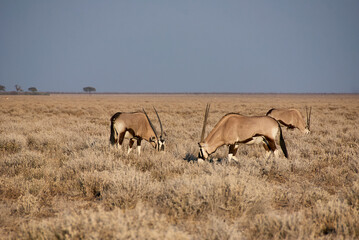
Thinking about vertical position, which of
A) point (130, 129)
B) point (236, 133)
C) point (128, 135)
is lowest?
point (128, 135)

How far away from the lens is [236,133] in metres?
6.46

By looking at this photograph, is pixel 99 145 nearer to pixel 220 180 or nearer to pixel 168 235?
pixel 220 180

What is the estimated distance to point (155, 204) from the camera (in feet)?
14.4

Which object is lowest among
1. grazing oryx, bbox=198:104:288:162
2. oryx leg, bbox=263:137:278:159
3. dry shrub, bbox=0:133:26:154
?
dry shrub, bbox=0:133:26:154

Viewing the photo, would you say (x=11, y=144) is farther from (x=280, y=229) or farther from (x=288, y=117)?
(x=288, y=117)

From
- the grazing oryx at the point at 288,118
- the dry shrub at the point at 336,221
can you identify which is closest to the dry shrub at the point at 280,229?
the dry shrub at the point at 336,221

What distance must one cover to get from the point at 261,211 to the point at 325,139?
27.4 ft

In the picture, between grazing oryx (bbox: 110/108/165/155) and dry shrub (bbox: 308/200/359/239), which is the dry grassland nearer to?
dry shrub (bbox: 308/200/359/239)

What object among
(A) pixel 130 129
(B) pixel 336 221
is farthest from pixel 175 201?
(A) pixel 130 129

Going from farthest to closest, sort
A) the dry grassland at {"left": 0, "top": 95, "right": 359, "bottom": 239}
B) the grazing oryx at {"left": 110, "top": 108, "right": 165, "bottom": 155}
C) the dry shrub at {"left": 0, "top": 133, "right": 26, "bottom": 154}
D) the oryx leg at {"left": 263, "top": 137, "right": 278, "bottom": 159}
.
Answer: the dry shrub at {"left": 0, "top": 133, "right": 26, "bottom": 154} < the grazing oryx at {"left": 110, "top": 108, "right": 165, "bottom": 155} < the oryx leg at {"left": 263, "top": 137, "right": 278, "bottom": 159} < the dry grassland at {"left": 0, "top": 95, "right": 359, "bottom": 239}

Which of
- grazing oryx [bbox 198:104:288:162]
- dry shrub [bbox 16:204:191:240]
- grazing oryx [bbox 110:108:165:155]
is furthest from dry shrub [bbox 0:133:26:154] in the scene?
dry shrub [bbox 16:204:191:240]

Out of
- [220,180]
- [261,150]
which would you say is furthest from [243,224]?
[261,150]

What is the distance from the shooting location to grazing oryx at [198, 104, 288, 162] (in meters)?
6.46

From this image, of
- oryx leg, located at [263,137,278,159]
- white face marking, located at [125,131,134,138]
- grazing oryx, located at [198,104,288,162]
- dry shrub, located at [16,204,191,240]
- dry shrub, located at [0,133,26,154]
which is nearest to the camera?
dry shrub, located at [16,204,191,240]
